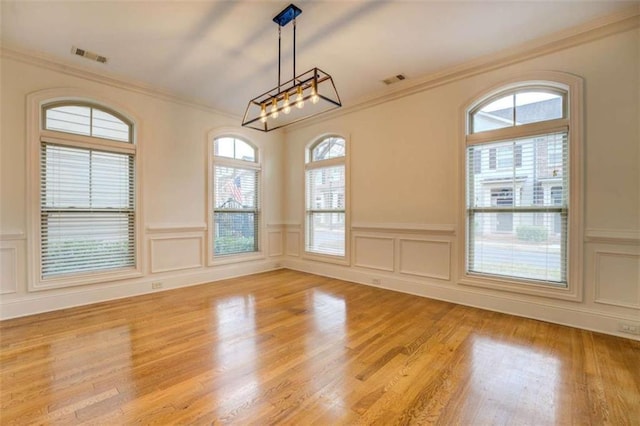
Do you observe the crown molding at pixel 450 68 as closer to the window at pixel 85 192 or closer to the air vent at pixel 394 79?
the air vent at pixel 394 79

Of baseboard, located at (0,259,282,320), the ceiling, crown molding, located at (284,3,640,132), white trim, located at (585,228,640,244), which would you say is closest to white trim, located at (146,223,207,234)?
baseboard, located at (0,259,282,320)

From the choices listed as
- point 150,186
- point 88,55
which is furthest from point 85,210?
point 88,55

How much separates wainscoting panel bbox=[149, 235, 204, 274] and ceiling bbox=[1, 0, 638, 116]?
237cm

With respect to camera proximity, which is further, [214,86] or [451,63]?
[214,86]

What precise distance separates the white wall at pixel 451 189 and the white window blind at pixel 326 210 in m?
0.27

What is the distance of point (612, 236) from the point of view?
2.90 meters

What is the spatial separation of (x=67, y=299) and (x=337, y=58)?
450 cm

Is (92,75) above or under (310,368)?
above

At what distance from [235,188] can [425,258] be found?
3.55 metres

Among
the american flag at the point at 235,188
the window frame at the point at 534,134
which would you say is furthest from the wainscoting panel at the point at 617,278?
the american flag at the point at 235,188

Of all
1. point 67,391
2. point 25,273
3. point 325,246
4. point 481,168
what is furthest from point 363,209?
point 25,273

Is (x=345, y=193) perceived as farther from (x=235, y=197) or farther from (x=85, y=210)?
(x=85, y=210)

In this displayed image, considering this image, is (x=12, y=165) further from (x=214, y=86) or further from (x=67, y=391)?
(x=67, y=391)

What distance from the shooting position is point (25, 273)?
3430mm
